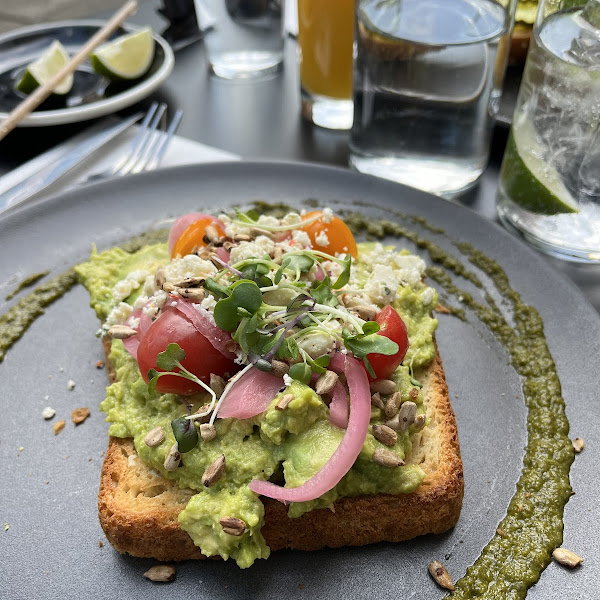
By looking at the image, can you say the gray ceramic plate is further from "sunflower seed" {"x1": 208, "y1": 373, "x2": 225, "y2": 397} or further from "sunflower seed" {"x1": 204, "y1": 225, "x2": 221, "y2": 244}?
"sunflower seed" {"x1": 204, "y1": 225, "x2": 221, "y2": 244}

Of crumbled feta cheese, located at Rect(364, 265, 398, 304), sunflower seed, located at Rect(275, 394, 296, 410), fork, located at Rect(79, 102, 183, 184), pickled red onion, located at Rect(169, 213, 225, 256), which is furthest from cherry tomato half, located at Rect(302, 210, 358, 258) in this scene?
fork, located at Rect(79, 102, 183, 184)

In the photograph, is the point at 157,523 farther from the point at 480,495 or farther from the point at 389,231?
the point at 389,231

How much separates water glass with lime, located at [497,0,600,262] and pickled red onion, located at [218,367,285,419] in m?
1.68

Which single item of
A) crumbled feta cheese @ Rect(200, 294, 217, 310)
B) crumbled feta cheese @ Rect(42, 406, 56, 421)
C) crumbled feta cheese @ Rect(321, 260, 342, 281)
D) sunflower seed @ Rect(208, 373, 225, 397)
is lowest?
crumbled feta cheese @ Rect(42, 406, 56, 421)

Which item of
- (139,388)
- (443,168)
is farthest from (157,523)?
(443,168)

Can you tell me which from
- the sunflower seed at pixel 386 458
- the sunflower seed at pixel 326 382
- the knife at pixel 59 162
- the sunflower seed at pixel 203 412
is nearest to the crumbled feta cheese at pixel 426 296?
the sunflower seed at pixel 326 382

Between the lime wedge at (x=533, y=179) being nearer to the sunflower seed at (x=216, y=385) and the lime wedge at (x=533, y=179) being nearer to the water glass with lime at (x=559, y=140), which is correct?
the water glass with lime at (x=559, y=140)

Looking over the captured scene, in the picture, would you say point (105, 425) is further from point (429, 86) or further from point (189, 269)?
point (429, 86)

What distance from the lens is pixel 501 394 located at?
2361 millimetres

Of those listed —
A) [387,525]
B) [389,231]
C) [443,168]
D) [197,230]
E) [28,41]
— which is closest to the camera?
[387,525]

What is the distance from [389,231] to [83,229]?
1.41 meters

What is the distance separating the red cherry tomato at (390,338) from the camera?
2010 mm

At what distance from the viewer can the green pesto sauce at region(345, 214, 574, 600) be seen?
184 cm

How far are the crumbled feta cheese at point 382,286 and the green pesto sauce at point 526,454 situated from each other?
0.57 m
